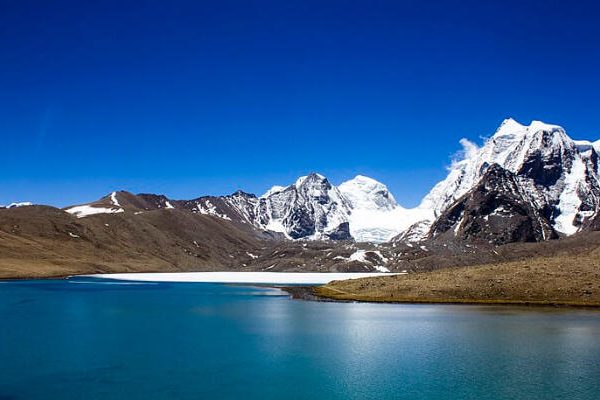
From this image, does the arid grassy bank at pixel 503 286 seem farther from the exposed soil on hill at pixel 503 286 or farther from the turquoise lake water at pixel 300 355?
the turquoise lake water at pixel 300 355

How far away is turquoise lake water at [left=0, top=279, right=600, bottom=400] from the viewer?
163 ft

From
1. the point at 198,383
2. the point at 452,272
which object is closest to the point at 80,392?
the point at 198,383

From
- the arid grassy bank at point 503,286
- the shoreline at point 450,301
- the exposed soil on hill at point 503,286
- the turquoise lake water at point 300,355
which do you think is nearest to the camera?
the turquoise lake water at point 300,355

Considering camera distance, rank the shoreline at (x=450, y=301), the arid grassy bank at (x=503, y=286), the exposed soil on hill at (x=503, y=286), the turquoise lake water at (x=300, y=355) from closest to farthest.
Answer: the turquoise lake water at (x=300, y=355) < the shoreline at (x=450, y=301) < the arid grassy bank at (x=503, y=286) < the exposed soil on hill at (x=503, y=286)

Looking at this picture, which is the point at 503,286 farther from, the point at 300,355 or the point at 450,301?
the point at 300,355

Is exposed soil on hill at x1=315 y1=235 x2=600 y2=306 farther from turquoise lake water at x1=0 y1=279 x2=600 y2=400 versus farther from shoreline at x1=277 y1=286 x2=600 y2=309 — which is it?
turquoise lake water at x1=0 y1=279 x2=600 y2=400

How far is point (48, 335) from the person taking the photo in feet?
259

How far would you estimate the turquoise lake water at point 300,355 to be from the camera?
4962 centimetres

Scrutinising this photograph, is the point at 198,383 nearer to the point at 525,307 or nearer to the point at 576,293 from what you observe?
the point at 525,307

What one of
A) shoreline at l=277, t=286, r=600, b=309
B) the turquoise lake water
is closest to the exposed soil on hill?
shoreline at l=277, t=286, r=600, b=309

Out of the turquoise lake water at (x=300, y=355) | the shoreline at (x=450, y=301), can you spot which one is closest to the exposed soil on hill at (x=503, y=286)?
the shoreline at (x=450, y=301)

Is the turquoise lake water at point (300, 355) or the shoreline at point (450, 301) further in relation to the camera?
the shoreline at point (450, 301)

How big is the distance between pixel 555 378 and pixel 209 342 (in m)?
41.4

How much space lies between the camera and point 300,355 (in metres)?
65.6
